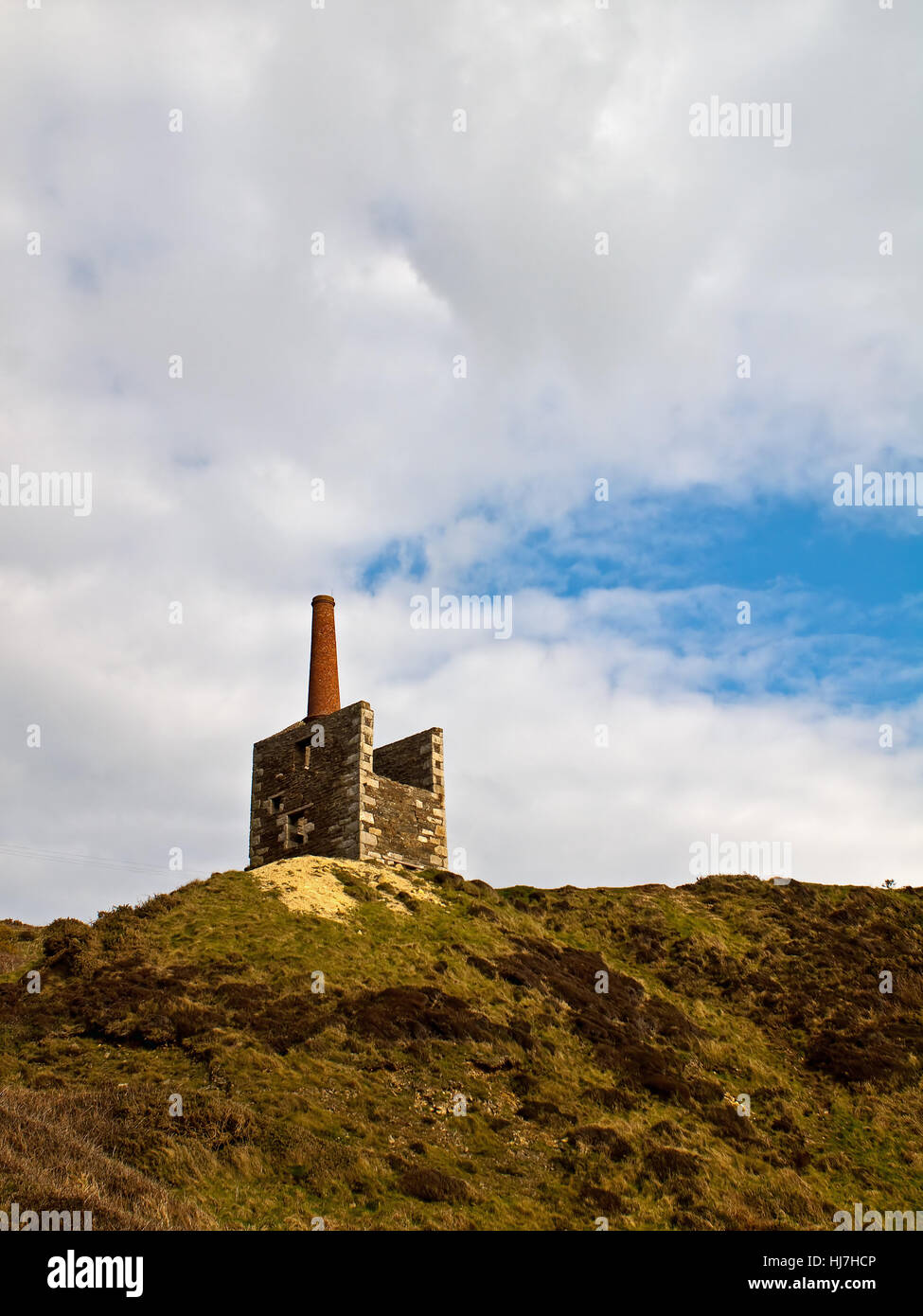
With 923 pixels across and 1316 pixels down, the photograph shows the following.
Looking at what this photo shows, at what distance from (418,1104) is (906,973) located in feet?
65.8

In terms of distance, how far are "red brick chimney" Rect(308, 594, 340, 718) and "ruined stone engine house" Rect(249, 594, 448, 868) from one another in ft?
3.04

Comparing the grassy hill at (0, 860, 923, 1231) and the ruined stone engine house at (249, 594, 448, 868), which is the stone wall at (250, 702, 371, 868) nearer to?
the ruined stone engine house at (249, 594, 448, 868)

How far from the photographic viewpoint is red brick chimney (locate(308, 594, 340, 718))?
41.4 metres

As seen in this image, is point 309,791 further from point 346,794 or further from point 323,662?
point 323,662

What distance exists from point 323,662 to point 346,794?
29.7 ft

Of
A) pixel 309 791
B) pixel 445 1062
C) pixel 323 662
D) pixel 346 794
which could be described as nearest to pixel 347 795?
pixel 346 794

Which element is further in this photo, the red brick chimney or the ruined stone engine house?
the red brick chimney

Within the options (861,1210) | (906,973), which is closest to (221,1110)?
(861,1210)

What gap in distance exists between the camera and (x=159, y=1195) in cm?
1484

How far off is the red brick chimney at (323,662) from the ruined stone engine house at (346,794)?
93 cm

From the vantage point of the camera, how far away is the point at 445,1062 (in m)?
23.1

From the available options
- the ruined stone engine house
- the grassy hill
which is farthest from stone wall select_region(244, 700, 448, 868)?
the grassy hill

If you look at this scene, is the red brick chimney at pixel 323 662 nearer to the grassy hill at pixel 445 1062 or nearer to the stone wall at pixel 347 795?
the stone wall at pixel 347 795
